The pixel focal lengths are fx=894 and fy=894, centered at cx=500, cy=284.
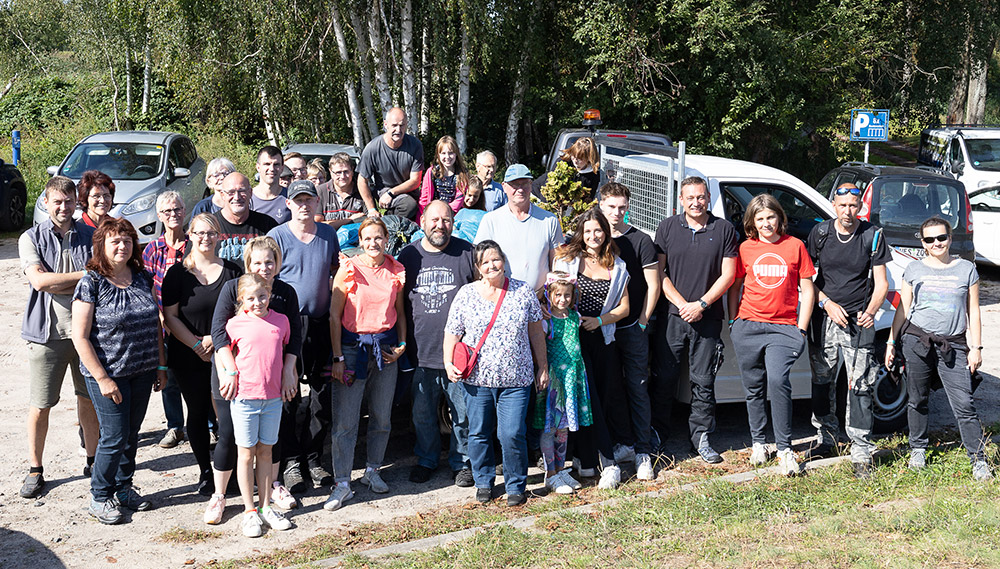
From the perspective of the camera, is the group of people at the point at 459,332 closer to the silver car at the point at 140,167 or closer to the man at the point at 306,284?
the man at the point at 306,284

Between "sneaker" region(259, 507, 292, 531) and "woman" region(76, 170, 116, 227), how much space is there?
2.28m

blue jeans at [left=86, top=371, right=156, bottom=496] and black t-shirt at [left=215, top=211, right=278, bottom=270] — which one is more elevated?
black t-shirt at [left=215, top=211, right=278, bottom=270]

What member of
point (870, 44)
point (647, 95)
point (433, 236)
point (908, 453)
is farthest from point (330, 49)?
point (908, 453)

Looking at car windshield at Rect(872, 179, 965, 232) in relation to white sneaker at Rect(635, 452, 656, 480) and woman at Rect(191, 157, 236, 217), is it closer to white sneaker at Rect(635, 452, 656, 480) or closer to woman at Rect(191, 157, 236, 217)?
white sneaker at Rect(635, 452, 656, 480)

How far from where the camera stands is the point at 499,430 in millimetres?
5656

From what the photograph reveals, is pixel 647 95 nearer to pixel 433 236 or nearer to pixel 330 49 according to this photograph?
pixel 330 49

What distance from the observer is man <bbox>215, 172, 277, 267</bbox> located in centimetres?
575

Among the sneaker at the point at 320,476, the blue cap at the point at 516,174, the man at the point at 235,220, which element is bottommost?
the sneaker at the point at 320,476

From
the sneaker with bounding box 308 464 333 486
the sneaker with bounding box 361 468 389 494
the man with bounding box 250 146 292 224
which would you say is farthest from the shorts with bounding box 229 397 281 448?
the man with bounding box 250 146 292 224

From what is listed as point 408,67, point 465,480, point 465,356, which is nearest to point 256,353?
point 465,356

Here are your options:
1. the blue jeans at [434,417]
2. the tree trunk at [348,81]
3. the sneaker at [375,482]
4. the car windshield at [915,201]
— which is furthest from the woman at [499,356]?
the tree trunk at [348,81]

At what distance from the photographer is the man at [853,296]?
19.7ft

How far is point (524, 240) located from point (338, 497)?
2.09 metres

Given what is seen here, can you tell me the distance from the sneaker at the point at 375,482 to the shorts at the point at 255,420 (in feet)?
3.06
